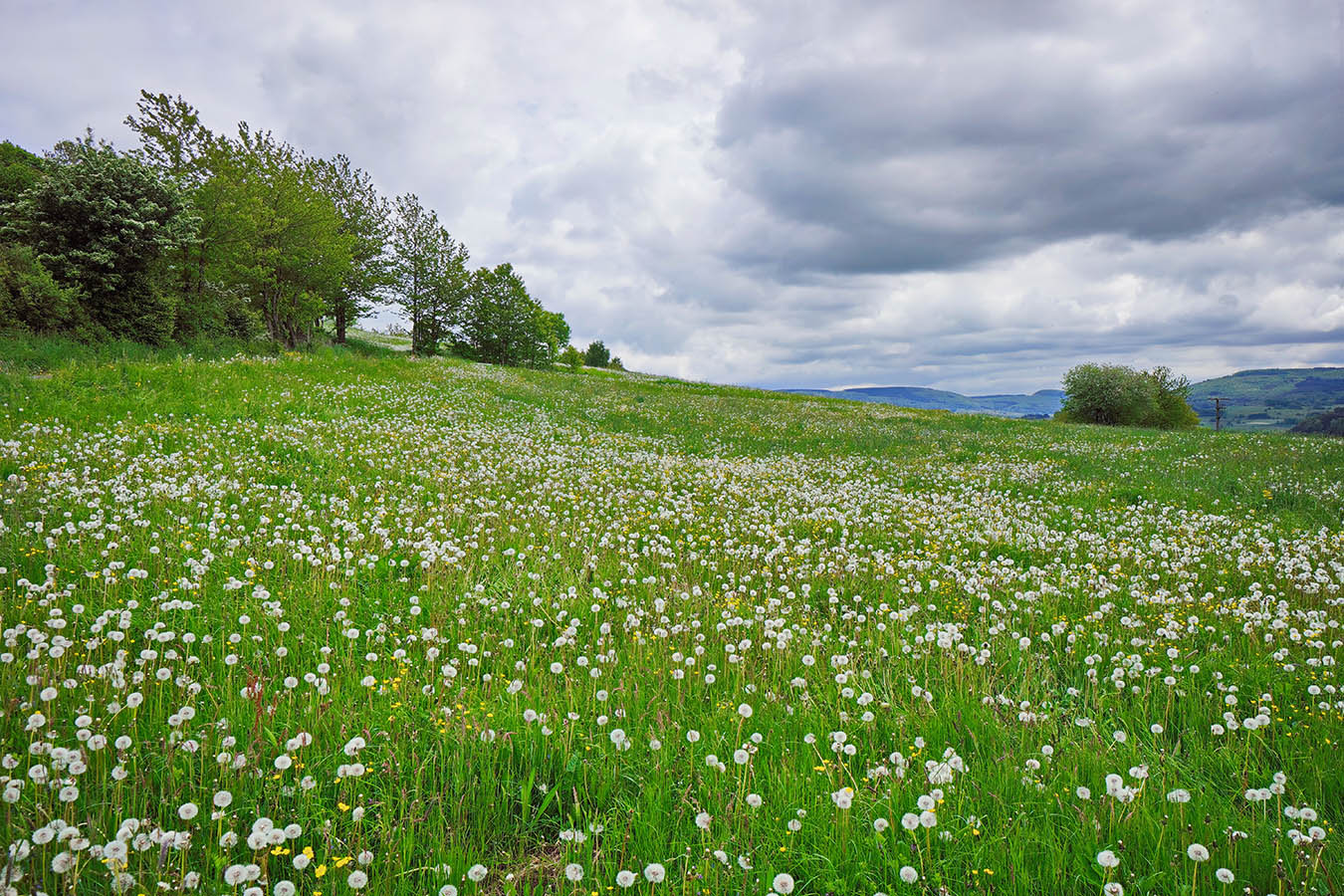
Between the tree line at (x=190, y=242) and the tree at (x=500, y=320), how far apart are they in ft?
27.0

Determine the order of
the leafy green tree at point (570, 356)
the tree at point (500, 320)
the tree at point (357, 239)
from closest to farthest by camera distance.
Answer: the tree at point (357, 239), the tree at point (500, 320), the leafy green tree at point (570, 356)

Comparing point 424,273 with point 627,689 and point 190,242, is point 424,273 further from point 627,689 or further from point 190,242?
point 627,689

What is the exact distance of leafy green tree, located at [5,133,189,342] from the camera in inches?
749

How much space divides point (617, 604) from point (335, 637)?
Result: 236cm

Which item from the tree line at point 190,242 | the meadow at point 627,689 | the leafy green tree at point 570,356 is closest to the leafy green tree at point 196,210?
the tree line at point 190,242

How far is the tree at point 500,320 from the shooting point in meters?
59.9

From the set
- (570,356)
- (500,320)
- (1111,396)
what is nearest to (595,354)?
(570,356)

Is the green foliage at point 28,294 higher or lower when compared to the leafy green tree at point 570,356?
lower

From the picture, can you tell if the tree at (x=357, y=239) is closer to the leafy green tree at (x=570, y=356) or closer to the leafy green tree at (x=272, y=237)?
the leafy green tree at (x=272, y=237)

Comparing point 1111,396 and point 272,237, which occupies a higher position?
point 272,237

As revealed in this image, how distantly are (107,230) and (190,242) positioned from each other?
2.98 meters

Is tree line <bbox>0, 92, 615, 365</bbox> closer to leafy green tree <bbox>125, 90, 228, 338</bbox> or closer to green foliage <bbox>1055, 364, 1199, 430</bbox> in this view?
leafy green tree <bbox>125, 90, 228, 338</bbox>

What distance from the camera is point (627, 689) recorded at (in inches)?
159

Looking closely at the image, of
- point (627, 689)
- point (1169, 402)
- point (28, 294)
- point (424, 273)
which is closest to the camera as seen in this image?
point (627, 689)
